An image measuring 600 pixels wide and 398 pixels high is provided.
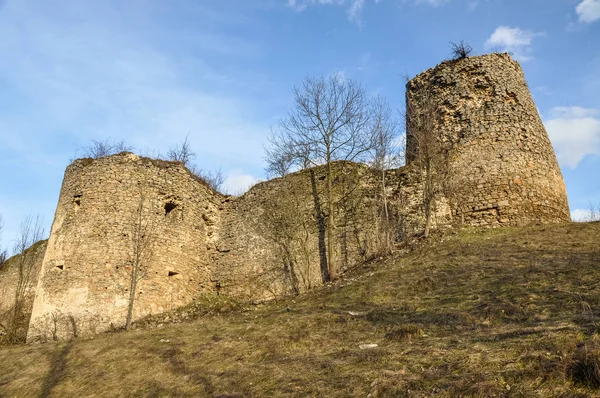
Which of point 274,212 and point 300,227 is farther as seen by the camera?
point 274,212

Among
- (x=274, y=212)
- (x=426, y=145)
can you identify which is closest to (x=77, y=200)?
(x=274, y=212)

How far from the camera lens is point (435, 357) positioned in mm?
5191

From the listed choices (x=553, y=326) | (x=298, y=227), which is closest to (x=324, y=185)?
(x=298, y=227)

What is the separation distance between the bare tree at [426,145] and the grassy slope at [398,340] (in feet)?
6.58

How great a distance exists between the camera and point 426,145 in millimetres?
13438

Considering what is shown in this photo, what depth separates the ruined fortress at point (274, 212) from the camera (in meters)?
12.6

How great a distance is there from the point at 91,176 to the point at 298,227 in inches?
248

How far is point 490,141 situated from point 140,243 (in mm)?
10457

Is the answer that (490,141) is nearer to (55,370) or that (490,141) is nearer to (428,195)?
(428,195)

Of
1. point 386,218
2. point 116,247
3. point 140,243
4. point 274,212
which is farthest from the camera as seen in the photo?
point 274,212

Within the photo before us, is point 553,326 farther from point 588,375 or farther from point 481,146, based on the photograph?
point 481,146

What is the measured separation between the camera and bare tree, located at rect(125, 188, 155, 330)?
12.6 metres

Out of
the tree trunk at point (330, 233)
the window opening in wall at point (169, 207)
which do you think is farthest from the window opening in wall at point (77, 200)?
the tree trunk at point (330, 233)

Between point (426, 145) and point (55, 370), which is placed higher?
point (426, 145)
